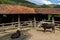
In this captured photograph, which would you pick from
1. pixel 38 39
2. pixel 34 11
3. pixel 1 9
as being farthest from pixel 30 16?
pixel 38 39

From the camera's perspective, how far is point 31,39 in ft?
53.8

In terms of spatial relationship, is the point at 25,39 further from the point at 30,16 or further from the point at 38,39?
the point at 30,16

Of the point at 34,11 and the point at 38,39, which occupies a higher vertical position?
the point at 34,11

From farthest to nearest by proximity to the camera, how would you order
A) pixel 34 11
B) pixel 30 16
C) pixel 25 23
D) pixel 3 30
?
pixel 30 16
pixel 34 11
pixel 25 23
pixel 3 30

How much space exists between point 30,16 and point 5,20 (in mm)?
5270

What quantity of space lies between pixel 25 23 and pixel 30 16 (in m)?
6.55

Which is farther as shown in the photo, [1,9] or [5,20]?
→ [5,20]

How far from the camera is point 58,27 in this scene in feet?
82.3

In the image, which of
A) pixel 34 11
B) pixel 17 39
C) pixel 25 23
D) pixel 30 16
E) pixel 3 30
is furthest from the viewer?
pixel 30 16

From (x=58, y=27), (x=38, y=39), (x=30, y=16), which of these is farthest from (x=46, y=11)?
(x=38, y=39)

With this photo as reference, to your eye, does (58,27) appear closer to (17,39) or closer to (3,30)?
(3,30)

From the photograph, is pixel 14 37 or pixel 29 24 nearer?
pixel 14 37

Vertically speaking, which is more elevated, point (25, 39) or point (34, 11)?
point (34, 11)

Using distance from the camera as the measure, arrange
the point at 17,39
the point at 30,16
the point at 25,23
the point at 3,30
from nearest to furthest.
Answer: the point at 17,39
the point at 3,30
the point at 25,23
the point at 30,16
